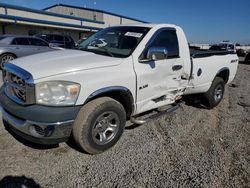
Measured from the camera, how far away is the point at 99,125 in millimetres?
3328

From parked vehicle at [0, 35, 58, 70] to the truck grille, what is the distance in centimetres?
703

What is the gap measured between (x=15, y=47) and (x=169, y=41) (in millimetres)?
8561

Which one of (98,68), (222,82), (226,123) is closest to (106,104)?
(98,68)

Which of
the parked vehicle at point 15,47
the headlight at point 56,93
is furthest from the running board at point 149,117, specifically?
the parked vehicle at point 15,47

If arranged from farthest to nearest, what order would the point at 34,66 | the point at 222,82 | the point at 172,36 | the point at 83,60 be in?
1. the point at 222,82
2. the point at 172,36
3. the point at 83,60
4. the point at 34,66

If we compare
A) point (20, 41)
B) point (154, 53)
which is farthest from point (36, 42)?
point (154, 53)

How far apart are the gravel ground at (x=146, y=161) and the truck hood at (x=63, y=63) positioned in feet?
4.14

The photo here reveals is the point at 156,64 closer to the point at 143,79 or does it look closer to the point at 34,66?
the point at 143,79

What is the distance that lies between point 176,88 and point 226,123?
1.52 metres

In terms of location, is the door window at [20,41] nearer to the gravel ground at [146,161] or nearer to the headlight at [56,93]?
the gravel ground at [146,161]

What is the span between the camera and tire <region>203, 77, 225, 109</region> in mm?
5492

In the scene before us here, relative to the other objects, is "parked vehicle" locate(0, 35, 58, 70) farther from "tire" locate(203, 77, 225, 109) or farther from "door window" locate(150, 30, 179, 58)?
"tire" locate(203, 77, 225, 109)

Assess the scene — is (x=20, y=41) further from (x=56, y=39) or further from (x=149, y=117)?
(x=149, y=117)

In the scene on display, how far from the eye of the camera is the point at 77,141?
10.3 ft
